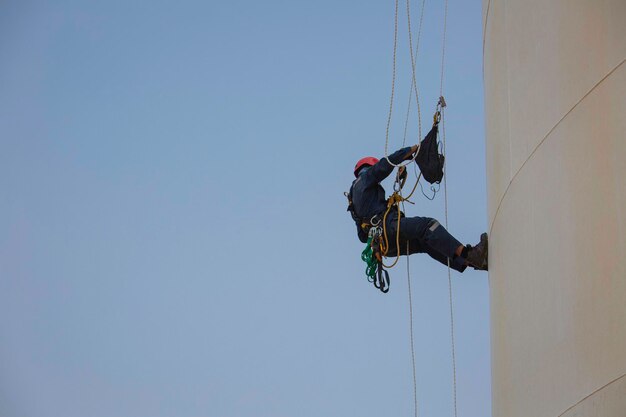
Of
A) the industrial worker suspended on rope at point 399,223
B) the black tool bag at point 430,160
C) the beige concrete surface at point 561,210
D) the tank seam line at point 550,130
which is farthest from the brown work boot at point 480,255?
the black tool bag at point 430,160

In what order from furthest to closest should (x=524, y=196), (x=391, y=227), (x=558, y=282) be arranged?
1. (x=391, y=227)
2. (x=524, y=196)
3. (x=558, y=282)

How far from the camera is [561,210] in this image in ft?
26.4

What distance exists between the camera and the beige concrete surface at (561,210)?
7.50m

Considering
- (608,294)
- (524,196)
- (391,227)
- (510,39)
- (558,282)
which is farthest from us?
(391,227)

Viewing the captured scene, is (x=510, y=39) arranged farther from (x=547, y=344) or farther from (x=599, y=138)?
(x=547, y=344)

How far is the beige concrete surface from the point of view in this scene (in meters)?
7.50

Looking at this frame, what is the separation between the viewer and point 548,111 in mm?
8461

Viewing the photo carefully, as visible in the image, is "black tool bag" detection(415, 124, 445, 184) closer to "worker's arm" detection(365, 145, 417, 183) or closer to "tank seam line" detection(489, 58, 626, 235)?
"worker's arm" detection(365, 145, 417, 183)

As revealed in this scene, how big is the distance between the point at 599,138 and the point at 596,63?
20.4 inches

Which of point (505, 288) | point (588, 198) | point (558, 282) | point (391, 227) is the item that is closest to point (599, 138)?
point (588, 198)

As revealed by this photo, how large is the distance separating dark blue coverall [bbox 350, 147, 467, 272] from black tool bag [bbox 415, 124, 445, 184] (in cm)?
16

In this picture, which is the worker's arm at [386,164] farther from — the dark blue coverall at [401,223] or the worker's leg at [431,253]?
the worker's leg at [431,253]

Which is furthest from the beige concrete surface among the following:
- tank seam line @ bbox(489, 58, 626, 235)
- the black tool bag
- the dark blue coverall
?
the black tool bag

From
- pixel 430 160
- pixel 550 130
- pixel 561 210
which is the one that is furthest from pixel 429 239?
pixel 561 210
